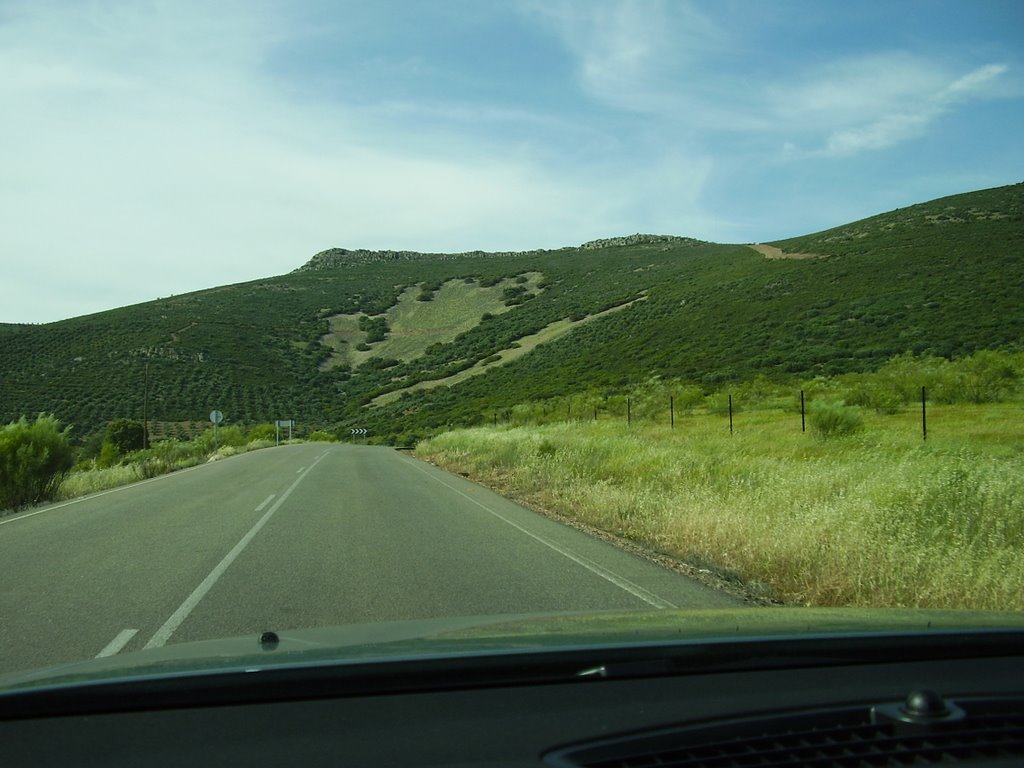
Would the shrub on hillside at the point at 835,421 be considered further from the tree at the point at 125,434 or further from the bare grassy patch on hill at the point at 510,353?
the bare grassy patch on hill at the point at 510,353

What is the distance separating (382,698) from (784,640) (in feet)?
5.17

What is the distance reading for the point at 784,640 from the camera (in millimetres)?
3557

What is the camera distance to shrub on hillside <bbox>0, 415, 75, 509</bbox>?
19.1 m

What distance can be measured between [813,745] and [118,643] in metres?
5.27

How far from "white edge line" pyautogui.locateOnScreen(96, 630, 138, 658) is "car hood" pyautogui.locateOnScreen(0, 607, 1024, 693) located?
2545 mm

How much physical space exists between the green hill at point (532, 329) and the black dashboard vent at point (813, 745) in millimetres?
41109

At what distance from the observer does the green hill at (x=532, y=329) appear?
5006 centimetres

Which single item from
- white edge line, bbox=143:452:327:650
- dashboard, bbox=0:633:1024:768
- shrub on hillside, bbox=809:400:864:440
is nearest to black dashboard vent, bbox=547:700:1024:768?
dashboard, bbox=0:633:1024:768

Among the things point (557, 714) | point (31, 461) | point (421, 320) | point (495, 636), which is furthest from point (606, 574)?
point (421, 320)

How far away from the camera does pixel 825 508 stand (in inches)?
378

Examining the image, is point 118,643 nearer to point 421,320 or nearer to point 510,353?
point 510,353

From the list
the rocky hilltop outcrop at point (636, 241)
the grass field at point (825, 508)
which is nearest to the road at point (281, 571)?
the grass field at point (825, 508)

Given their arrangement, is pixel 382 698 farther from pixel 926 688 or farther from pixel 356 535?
pixel 356 535

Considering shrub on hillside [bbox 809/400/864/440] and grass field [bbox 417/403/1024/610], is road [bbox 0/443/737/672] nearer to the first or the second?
grass field [bbox 417/403/1024/610]
